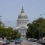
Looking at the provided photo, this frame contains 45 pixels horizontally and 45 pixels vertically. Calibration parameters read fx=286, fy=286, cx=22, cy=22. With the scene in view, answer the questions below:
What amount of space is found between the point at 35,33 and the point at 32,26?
17041 mm

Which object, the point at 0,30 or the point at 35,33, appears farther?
the point at 35,33

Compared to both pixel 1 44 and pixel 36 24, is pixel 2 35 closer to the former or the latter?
pixel 36 24

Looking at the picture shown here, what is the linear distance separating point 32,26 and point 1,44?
78.1 metres

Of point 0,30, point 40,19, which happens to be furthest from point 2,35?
point 40,19

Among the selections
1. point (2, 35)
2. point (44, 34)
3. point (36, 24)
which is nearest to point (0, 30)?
point (2, 35)

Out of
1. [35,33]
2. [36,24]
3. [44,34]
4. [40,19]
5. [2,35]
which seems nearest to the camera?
[44,34]

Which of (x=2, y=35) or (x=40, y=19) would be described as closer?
(x=2, y=35)

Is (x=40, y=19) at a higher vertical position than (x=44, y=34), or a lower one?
higher

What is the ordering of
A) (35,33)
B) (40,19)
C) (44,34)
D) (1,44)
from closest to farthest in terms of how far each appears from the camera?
(1,44) → (44,34) → (35,33) → (40,19)

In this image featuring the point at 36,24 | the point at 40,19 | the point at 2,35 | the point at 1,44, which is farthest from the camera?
the point at 40,19

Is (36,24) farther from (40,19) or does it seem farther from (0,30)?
(0,30)

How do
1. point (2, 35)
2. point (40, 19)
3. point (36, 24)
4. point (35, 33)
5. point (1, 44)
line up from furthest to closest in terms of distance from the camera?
point (40, 19) → point (36, 24) → point (35, 33) → point (2, 35) → point (1, 44)

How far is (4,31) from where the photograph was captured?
108 m

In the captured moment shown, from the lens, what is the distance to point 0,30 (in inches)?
4154
